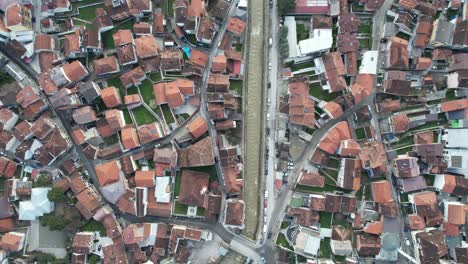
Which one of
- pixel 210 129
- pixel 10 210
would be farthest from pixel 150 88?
pixel 10 210

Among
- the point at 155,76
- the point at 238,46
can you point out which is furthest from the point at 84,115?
the point at 238,46

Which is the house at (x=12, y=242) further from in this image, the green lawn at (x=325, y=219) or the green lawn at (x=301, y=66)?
the green lawn at (x=301, y=66)

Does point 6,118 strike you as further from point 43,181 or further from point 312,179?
point 312,179

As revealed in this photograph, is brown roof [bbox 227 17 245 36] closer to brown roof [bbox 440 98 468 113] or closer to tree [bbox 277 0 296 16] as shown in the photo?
tree [bbox 277 0 296 16]

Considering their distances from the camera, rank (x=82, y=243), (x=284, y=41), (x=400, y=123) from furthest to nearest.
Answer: (x=400, y=123), (x=284, y=41), (x=82, y=243)

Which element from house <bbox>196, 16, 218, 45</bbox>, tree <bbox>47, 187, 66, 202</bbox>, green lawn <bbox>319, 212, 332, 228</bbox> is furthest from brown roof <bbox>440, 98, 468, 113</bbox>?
tree <bbox>47, 187, 66, 202</bbox>

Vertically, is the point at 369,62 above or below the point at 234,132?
above
